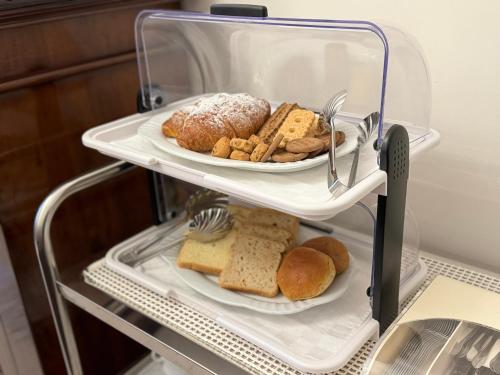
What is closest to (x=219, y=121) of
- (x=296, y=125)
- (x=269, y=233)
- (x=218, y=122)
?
(x=218, y=122)

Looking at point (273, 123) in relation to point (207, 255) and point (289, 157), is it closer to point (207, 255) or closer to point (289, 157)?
point (289, 157)

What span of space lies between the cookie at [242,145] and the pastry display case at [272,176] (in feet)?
0.09

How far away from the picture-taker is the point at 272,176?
64 centimetres

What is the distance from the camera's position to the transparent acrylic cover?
67 centimetres

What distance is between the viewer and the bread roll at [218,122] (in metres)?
0.71

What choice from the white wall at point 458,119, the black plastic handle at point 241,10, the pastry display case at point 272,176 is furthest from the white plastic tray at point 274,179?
the black plastic handle at point 241,10

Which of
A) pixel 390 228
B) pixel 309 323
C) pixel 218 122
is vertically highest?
pixel 218 122

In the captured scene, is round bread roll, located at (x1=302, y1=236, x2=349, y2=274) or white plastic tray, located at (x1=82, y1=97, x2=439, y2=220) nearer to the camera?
white plastic tray, located at (x1=82, y1=97, x2=439, y2=220)

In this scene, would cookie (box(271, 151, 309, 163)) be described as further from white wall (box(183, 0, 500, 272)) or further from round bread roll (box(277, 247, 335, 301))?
white wall (box(183, 0, 500, 272))

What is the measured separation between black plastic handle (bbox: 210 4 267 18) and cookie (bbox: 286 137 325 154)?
198 mm

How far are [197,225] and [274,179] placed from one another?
278mm

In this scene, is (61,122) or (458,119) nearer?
(458,119)

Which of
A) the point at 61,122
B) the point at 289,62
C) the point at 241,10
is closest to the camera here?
the point at 241,10

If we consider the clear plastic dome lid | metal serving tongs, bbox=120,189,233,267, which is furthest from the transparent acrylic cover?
metal serving tongs, bbox=120,189,233,267
